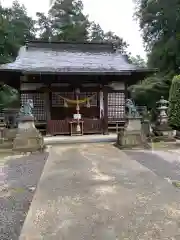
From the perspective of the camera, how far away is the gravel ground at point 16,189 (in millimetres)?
2562

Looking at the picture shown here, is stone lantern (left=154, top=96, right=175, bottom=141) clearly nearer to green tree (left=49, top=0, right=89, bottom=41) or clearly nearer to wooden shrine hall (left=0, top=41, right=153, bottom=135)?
wooden shrine hall (left=0, top=41, right=153, bottom=135)

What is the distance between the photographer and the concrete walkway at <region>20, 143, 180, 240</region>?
230 centimetres

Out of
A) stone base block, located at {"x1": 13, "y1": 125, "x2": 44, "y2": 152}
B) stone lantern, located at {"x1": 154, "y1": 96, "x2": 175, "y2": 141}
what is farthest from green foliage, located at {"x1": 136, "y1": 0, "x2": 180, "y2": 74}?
stone base block, located at {"x1": 13, "y1": 125, "x2": 44, "y2": 152}

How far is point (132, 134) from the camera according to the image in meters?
7.71

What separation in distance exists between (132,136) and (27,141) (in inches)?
124

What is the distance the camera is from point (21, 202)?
3.21 m

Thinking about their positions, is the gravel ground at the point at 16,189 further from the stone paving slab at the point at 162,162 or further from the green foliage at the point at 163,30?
the green foliage at the point at 163,30

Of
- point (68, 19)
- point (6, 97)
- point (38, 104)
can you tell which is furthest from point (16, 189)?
point (68, 19)

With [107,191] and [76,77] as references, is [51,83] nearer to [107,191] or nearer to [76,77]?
[76,77]

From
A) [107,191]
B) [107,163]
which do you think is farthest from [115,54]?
[107,191]

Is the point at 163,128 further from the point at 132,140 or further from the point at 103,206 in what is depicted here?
the point at 103,206

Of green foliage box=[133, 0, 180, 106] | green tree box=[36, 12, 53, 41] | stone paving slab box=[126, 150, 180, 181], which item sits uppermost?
green tree box=[36, 12, 53, 41]

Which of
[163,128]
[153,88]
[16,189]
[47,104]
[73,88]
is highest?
[153,88]

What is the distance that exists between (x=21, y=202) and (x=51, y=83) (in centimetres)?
784
